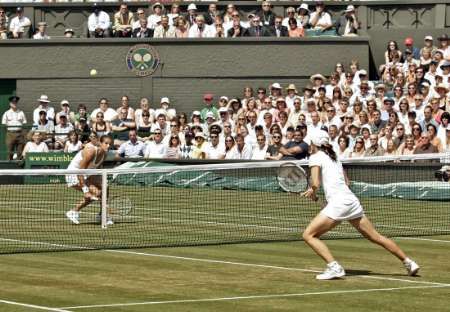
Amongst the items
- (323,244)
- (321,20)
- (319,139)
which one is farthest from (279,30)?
(323,244)

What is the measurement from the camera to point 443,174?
2911cm

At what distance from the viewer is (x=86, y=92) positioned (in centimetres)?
4016

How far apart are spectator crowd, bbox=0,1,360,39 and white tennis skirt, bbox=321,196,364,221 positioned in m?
22.2

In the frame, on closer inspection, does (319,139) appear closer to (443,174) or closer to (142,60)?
(443,174)

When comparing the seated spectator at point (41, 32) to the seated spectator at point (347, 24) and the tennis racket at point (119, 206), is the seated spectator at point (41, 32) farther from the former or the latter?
the tennis racket at point (119, 206)

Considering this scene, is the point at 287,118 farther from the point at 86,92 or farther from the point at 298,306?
the point at 298,306

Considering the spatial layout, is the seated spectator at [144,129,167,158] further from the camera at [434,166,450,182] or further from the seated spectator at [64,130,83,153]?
the camera at [434,166,450,182]

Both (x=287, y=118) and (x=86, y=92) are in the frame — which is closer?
(x=287, y=118)

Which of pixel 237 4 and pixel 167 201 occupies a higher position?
pixel 237 4

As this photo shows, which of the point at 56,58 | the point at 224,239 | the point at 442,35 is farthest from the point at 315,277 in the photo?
the point at 56,58

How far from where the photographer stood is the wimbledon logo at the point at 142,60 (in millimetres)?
39781

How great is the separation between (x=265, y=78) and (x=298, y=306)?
25.9 m

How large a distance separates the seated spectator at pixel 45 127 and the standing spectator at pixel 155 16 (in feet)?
14.3

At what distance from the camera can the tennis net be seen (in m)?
21.7
